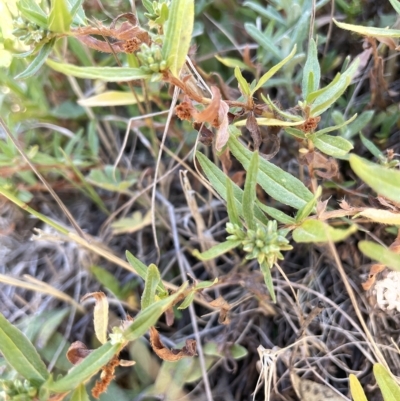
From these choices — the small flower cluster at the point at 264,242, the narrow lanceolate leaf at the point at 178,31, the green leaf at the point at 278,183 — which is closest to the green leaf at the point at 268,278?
the small flower cluster at the point at 264,242

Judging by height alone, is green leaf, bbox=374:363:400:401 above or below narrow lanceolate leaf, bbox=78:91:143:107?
below

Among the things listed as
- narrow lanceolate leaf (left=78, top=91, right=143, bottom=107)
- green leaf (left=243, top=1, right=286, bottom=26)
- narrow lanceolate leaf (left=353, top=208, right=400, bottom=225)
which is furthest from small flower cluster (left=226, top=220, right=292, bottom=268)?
green leaf (left=243, top=1, right=286, bottom=26)

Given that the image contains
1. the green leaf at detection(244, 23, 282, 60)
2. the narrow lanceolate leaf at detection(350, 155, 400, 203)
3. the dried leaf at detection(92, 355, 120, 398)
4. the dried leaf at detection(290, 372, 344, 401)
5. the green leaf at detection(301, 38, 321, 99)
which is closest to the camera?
the narrow lanceolate leaf at detection(350, 155, 400, 203)

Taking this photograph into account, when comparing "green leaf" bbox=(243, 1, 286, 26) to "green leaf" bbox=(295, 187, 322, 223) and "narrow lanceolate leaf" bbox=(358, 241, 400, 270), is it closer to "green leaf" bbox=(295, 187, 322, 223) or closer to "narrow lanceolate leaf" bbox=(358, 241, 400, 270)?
"green leaf" bbox=(295, 187, 322, 223)

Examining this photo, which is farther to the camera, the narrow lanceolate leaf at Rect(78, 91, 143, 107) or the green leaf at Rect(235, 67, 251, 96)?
the narrow lanceolate leaf at Rect(78, 91, 143, 107)

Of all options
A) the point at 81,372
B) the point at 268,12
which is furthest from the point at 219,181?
the point at 268,12

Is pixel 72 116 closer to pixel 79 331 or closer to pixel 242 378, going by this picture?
pixel 79 331

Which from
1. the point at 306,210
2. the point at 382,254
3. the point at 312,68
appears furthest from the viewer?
the point at 312,68

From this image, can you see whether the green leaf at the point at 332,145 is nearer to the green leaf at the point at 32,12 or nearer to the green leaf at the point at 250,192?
the green leaf at the point at 250,192

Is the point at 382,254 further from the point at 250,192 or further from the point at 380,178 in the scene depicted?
the point at 250,192
